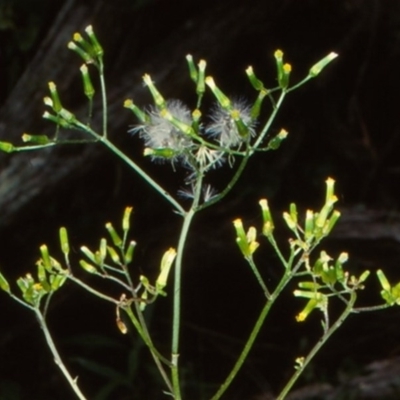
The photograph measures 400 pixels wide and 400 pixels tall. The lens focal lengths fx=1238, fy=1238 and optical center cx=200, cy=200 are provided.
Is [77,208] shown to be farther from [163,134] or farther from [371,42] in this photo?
[163,134]

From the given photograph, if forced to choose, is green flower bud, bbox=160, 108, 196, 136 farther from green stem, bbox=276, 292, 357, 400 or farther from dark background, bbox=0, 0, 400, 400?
dark background, bbox=0, 0, 400, 400

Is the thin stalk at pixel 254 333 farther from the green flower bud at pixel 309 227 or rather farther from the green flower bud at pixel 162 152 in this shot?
the green flower bud at pixel 162 152

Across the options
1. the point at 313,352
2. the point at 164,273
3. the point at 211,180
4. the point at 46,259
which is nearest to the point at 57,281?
the point at 46,259

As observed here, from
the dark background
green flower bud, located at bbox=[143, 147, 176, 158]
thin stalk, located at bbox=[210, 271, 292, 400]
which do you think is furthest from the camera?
the dark background

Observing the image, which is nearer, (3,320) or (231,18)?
(231,18)

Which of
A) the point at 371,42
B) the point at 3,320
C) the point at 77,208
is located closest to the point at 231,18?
the point at 371,42

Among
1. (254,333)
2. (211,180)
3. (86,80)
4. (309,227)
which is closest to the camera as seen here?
(254,333)

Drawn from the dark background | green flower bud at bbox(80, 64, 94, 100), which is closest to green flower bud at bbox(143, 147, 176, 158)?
green flower bud at bbox(80, 64, 94, 100)

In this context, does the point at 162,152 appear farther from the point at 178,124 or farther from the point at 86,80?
the point at 86,80
